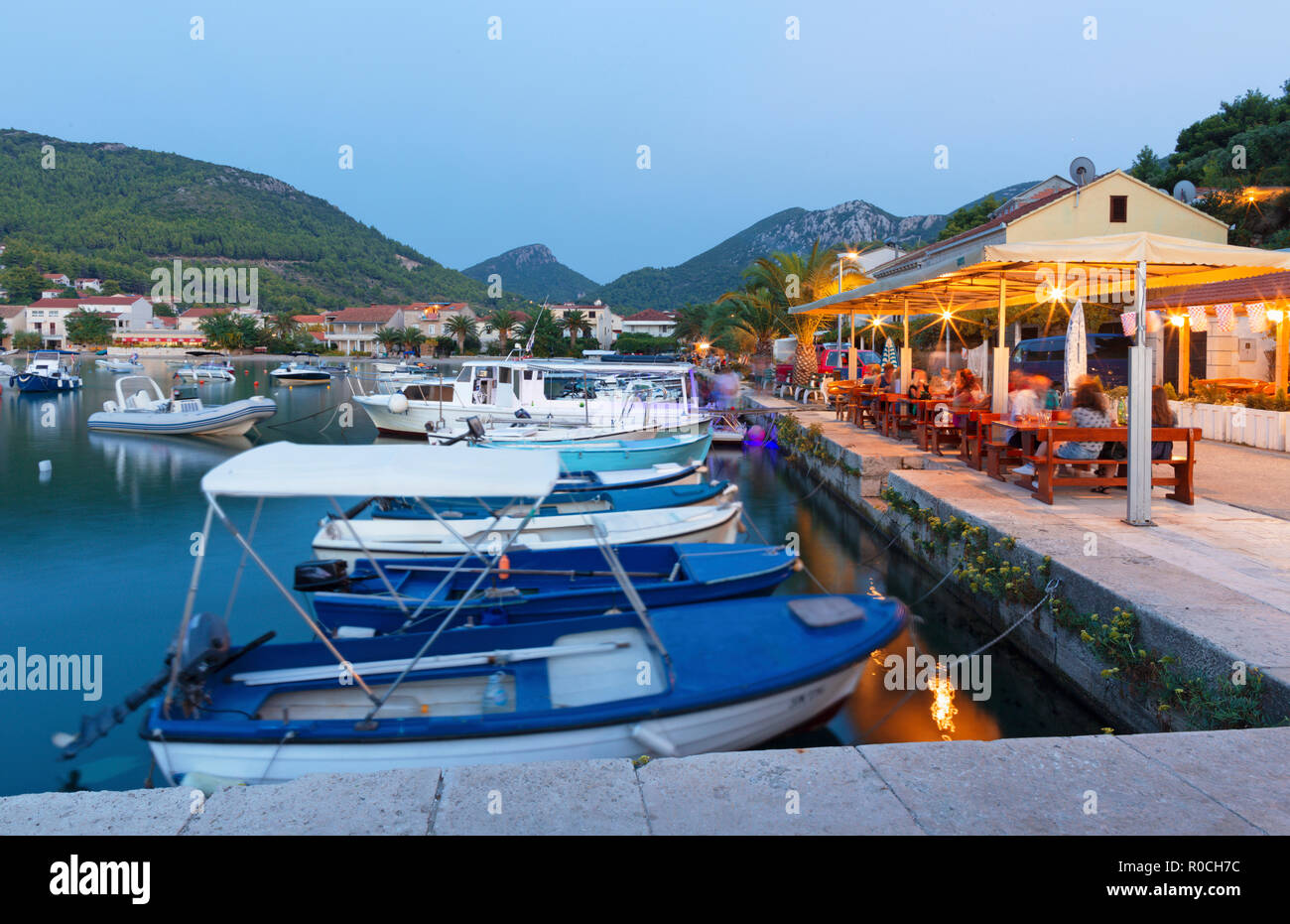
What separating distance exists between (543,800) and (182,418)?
96.8 feet

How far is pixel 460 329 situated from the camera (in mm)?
107500

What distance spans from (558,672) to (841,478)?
10.4 metres

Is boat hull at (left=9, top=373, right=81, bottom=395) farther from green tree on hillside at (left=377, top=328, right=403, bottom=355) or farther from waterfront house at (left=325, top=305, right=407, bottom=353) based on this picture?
waterfront house at (left=325, top=305, right=407, bottom=353)

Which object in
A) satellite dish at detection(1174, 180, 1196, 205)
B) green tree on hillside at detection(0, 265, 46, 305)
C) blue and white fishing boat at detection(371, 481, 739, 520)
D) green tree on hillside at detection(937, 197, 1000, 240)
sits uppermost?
green tree on hillside at detection(0, 265, 46, 305)

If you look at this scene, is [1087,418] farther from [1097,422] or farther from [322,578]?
[322,578]

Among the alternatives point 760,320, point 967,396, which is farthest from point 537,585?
point 760,320

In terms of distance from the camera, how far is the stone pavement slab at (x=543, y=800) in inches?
115

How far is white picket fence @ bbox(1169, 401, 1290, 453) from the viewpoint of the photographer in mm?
12844

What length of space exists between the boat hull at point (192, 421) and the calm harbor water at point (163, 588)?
3.17m

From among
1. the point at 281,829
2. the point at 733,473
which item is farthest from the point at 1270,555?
the point at 733,473

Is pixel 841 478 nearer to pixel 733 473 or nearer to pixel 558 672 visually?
pixel 733 473

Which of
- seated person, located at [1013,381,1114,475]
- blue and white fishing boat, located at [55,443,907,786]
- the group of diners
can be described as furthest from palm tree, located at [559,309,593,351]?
blue and white fishing boat, located at [55,443,907,786]

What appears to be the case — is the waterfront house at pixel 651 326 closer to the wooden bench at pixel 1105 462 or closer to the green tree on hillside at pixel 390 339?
the green tree on hillside at pixel 390 339

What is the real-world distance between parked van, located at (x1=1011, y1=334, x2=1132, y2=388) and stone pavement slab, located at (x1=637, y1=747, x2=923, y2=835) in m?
21.5
